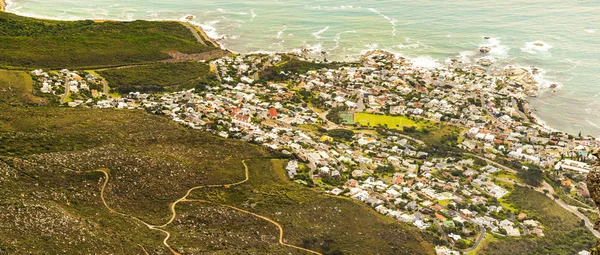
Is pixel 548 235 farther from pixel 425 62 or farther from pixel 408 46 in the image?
pixel 408 46

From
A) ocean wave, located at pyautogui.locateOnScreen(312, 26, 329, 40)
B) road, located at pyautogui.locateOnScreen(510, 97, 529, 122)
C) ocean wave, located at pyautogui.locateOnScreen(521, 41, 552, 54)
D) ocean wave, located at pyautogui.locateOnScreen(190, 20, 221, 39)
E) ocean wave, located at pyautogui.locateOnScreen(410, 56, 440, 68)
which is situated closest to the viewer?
road, located at pyautogui.locateOnScreen(510, 97, 529, 122)

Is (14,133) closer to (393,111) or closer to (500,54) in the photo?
(393,111)

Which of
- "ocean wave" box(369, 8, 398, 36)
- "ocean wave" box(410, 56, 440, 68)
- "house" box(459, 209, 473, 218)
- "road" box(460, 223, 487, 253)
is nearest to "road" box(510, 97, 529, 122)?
"ocean wave" box(410, 56, 440, 68)

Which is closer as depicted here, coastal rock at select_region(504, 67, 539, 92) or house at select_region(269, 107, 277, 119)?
house at select_region(269, 107, 277, 119)

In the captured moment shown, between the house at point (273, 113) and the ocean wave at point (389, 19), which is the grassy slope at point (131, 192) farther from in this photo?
the ocean wave at point (389, 19)

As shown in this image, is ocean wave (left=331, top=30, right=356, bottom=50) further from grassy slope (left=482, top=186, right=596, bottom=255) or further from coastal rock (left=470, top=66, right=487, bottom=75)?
grassy slope (left=482, top=186, right=596, bottom=255)

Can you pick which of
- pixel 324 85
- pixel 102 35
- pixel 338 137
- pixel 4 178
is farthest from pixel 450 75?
pixel 4 178
